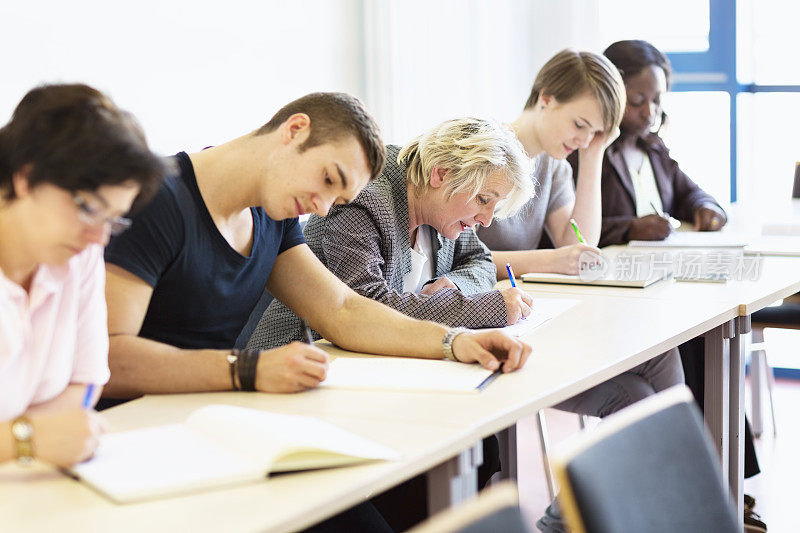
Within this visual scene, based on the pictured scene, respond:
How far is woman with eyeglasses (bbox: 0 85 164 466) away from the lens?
109 centimetres

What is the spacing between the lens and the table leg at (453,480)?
1351 millimetres

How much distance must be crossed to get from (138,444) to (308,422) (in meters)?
0.23

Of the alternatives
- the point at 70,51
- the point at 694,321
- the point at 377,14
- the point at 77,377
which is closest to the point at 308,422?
the point at 77,377

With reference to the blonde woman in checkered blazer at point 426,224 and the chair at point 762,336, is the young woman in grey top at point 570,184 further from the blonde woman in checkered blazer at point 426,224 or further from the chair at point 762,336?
the chair at point 762,336

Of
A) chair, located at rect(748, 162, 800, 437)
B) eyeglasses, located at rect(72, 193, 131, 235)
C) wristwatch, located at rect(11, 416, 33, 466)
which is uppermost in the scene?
eyeglasses, located at rect(72, 193, 131, 235)

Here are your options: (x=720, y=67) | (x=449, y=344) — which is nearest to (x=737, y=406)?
(x=449, y=344)

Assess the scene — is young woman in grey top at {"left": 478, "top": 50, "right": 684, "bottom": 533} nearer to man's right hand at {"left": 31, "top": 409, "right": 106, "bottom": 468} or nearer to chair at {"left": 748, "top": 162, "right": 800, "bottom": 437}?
chair at {"left": 748, "top": 162, "right": 800, "bottom": 437}

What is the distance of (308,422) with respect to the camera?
1332 mm

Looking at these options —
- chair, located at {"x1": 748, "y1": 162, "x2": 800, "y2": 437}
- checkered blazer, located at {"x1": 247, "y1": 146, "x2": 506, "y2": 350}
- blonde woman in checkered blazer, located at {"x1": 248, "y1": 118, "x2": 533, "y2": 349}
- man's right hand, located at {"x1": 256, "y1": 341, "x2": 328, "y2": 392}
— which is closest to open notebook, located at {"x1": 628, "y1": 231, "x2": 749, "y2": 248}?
chair, located at {"x1": 748, "y1": 162, "x2": 800, "y2": 437}

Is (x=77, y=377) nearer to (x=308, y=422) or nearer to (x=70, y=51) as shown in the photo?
(x=308, y=422)

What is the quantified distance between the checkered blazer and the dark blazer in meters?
1.21

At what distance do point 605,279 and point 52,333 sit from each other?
63.4 inches

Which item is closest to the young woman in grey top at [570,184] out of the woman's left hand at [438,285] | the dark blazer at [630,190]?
the dark blazer at [630,190]

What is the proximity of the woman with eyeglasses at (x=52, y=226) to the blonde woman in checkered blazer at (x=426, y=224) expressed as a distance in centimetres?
82
